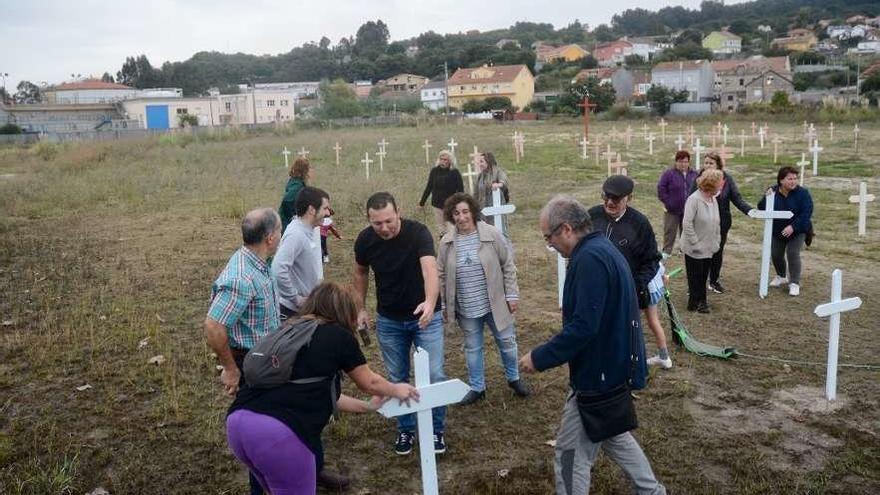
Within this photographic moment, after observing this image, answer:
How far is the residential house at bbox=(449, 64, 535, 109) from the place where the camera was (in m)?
79.1

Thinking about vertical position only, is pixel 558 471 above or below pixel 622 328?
below

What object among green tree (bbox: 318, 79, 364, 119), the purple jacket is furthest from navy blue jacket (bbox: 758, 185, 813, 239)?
green tree (bbox: 318, 79, 364, 119)

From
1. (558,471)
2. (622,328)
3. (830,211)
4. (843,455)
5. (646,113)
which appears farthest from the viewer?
(646,113)

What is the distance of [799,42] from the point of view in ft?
401

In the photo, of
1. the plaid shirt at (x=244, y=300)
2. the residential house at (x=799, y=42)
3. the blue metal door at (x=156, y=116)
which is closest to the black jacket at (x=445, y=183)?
the plaid shirt at (x=244, y=300)

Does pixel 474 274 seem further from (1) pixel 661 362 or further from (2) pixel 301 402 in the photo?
(2) pixel 301 402

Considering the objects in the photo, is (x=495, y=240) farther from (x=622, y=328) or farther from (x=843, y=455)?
(x=843, y=455)

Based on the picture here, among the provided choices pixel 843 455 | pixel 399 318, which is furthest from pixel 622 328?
pixel 843 455

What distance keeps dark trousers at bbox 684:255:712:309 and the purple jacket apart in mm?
1446

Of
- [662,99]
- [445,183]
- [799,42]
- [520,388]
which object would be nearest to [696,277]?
[520,388]

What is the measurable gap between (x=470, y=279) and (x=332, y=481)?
5.67 ft

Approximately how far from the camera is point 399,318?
466 centimetres

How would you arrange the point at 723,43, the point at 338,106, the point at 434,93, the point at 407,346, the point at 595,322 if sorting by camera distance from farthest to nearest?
1. the point at 723,43
2. the point at 434,93
3. the point at 338,106
4. the point at 407,346
5. the point at 595,322

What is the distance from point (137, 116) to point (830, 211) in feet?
234
